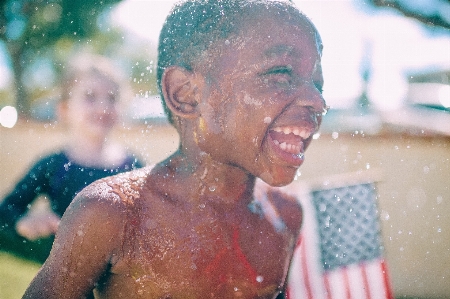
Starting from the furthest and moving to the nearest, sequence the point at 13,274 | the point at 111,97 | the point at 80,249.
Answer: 1. the point at 13,274
2. the point at 111,97
3. the point at 80,249

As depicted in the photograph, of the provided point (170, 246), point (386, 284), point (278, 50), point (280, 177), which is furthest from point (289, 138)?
point (386, 284)

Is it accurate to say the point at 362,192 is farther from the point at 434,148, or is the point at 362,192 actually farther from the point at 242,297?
the point at 242,297

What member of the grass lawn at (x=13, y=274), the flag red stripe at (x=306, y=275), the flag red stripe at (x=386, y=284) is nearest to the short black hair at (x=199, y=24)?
the grass lawn at (x=13, y=274)

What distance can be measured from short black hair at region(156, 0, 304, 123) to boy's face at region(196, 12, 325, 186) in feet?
0.13

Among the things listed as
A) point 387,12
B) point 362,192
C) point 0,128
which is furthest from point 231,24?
point 362,192

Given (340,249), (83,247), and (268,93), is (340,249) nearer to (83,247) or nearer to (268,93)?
(268,93)

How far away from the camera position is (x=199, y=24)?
1.25 m

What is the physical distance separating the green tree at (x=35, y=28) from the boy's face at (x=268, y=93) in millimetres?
1091

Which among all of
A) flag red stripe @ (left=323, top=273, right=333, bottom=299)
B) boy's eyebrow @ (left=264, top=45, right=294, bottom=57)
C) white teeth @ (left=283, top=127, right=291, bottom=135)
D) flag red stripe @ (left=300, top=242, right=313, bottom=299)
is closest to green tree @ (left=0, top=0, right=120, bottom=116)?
boy's eyebrow @ (left=264, top=45, right=294, bottom=57)

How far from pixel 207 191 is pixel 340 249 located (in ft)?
7.19

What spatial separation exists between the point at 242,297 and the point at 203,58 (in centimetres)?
84

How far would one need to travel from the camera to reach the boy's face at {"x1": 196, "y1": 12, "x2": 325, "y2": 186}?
45.6 inches

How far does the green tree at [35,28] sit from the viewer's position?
6.53 feet

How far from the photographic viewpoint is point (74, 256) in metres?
1.10
